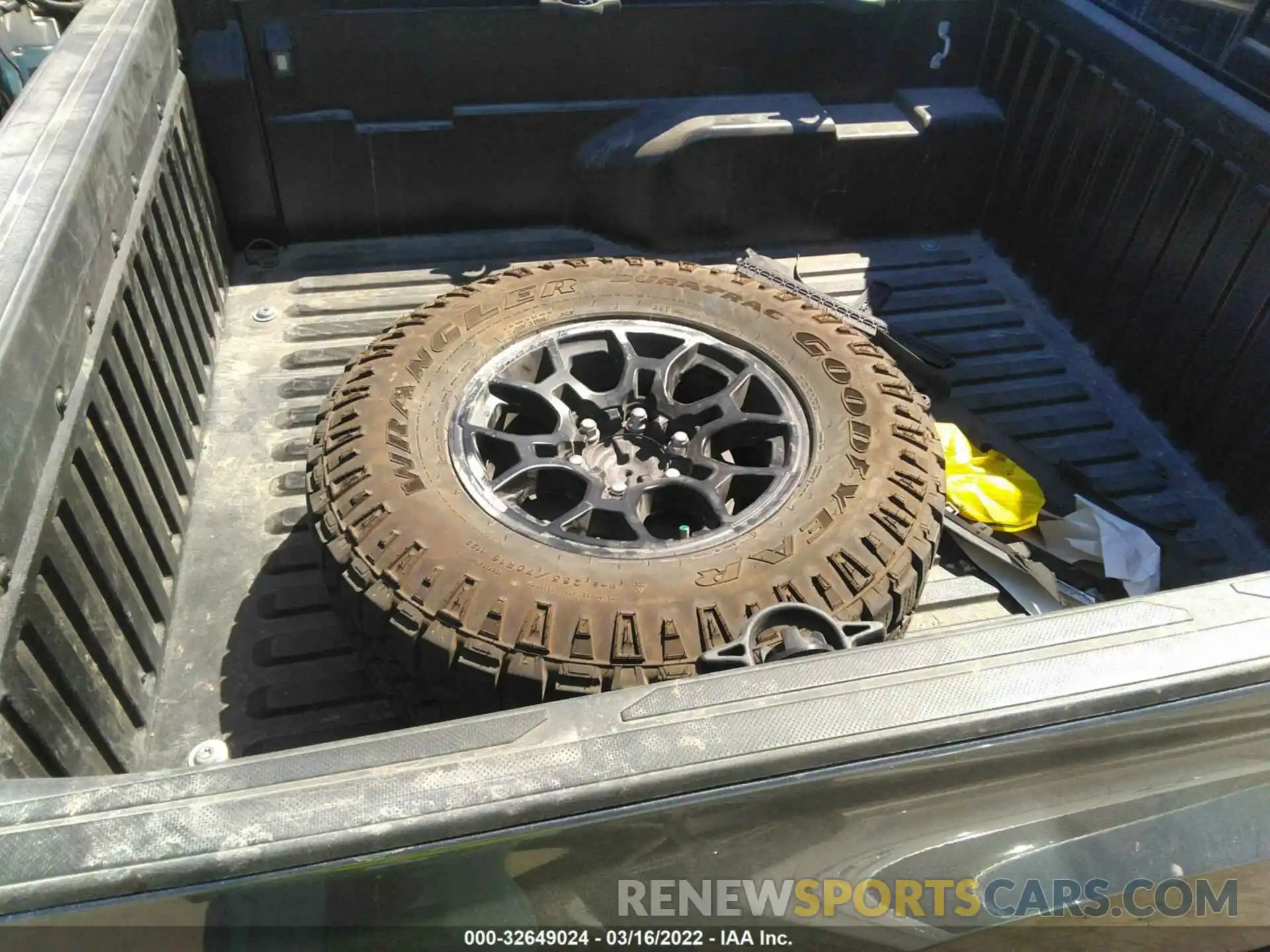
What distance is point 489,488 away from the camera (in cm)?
205

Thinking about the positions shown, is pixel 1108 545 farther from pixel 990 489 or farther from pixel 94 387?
pixel 94 387

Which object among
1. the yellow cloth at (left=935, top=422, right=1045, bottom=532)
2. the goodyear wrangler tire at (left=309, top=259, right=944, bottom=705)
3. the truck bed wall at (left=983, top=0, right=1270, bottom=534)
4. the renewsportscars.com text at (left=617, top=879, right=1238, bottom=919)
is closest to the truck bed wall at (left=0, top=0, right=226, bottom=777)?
the goodyear wrangler tire at (left=309, top=259, right=944, bottom=705)

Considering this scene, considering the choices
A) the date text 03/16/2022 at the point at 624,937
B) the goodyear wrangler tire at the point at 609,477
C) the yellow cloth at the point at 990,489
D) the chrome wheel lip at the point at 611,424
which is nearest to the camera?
the date text 03/16/2022 at the point at 624,937

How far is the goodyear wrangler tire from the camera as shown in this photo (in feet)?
5.57

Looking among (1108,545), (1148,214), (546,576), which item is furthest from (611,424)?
(1148,214)

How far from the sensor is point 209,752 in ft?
6.55

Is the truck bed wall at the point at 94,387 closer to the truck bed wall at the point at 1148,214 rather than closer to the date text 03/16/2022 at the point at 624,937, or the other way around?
the date text 03/16/2022 at the point at 624,937

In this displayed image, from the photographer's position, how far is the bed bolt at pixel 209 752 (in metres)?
1.98

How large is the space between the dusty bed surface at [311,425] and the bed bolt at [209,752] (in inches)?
0.8

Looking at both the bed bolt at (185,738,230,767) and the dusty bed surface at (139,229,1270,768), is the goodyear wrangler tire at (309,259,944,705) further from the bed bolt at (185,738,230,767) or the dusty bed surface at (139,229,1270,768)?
the bed bolt at (185,738,230,767)

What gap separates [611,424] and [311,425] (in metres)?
0.89

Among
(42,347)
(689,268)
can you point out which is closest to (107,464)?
(42,347)

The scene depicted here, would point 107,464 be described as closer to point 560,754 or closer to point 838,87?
point 560,754

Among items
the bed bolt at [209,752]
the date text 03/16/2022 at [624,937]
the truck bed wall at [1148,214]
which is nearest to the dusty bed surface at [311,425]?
the bed bolt at [209,752]
